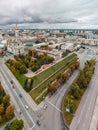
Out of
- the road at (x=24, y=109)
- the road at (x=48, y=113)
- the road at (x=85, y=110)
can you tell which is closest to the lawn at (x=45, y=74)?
the road at (x=24, y=109)

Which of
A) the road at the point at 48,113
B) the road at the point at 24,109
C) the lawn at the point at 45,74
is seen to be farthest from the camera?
the lawn at the point at 45,74

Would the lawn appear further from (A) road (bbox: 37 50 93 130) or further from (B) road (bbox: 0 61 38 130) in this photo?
(A) road (bbox: 37 50 93 130)

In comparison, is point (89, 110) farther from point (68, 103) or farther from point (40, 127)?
point (40, 127)

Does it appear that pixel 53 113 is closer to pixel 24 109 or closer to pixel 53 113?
pixel 53 113

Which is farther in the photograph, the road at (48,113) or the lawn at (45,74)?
the lawn at (45,74)

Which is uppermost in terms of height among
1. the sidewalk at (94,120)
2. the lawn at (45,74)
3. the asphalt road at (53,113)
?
the lawn at (45,74)

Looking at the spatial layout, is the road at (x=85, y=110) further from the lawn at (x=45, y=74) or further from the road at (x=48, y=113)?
the lawn at (x=45, y=74)

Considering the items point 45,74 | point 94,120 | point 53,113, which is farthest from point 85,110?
point 45,74

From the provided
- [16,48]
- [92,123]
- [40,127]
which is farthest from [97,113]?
[16,48]

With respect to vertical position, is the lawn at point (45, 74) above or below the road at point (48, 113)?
above

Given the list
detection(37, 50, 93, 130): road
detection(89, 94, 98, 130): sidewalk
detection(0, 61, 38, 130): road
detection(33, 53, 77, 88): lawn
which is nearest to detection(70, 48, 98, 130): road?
detection(89, 94, 98, 130): sidewalk

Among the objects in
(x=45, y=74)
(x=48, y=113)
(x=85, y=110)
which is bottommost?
(x=85, y=110)
